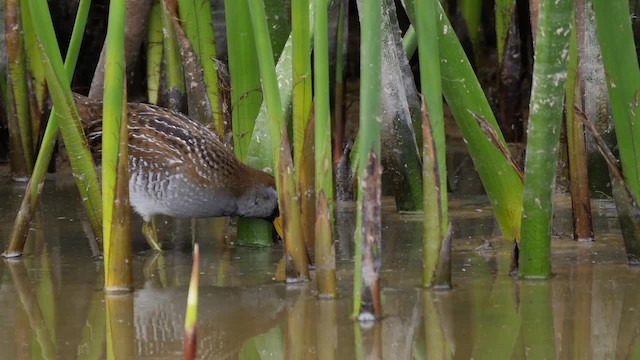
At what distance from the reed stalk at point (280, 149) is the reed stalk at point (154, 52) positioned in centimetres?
305

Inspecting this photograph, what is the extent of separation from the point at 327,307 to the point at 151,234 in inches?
71.4

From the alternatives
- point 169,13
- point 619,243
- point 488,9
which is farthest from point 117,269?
point 488,9

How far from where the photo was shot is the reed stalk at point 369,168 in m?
4.31

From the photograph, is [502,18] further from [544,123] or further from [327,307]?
[327,307]

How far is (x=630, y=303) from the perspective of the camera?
4.89 m

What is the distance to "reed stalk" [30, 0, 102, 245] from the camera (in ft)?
16.6

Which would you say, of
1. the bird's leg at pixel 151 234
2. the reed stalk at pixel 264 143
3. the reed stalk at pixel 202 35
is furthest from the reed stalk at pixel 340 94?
the bird's leg at pixel 151 234

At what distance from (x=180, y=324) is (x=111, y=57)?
1.10m

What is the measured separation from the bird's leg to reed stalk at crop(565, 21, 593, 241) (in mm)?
2171

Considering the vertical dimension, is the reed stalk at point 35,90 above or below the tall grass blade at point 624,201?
above

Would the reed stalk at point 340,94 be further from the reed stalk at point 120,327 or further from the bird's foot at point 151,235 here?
the reed stalk at point 120,327

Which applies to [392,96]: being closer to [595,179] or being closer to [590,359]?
[595,179]

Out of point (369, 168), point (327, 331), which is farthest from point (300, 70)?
point (327, 331)

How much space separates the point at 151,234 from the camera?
6422 millimetres
